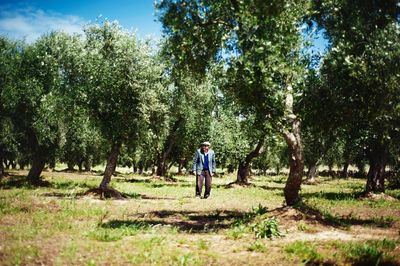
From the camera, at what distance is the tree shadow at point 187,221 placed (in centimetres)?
1341

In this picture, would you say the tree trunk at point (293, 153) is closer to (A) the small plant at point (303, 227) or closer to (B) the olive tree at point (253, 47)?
(B) the olive tree at point (253, 47)

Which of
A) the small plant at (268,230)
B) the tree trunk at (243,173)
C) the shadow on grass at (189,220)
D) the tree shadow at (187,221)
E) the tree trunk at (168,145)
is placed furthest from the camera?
the tree trunk at (168,145)

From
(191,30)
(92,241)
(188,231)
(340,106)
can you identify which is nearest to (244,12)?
(191,30)

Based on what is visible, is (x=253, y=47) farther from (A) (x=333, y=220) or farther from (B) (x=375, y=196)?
(B) (x=375, y=196)

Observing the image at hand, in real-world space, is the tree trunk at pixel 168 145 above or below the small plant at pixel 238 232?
above

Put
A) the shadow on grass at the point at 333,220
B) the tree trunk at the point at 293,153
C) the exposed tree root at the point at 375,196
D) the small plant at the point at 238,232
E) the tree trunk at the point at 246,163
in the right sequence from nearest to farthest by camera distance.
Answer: the small plant at the point at 238,232 → the shadow on grass at the point at 333,220 → the tree trunk at the point at 293,153 → the exposed tree root at the point at 375,196 → the tree trunk at the point at 246,163

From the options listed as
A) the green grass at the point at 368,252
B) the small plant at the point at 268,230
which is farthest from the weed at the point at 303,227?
the green grass at the point at 368,252

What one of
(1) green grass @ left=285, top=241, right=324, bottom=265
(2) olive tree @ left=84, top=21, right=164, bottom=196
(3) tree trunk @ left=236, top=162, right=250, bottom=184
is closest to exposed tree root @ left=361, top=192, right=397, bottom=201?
(3) tree trunk @ left=236, top=162, right=250, bottom=184

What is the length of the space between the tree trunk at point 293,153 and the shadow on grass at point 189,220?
2.80 m

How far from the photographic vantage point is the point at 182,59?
1459 centimetres

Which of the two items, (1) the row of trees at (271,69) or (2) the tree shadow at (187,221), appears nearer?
(1) the row of trees at (271,69)

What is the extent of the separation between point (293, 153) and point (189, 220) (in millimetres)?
5249

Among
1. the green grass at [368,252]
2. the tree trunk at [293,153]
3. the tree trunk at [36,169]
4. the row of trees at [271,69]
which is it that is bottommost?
the green grass at [368,252]

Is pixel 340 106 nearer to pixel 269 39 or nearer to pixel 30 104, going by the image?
pixel 269 39
